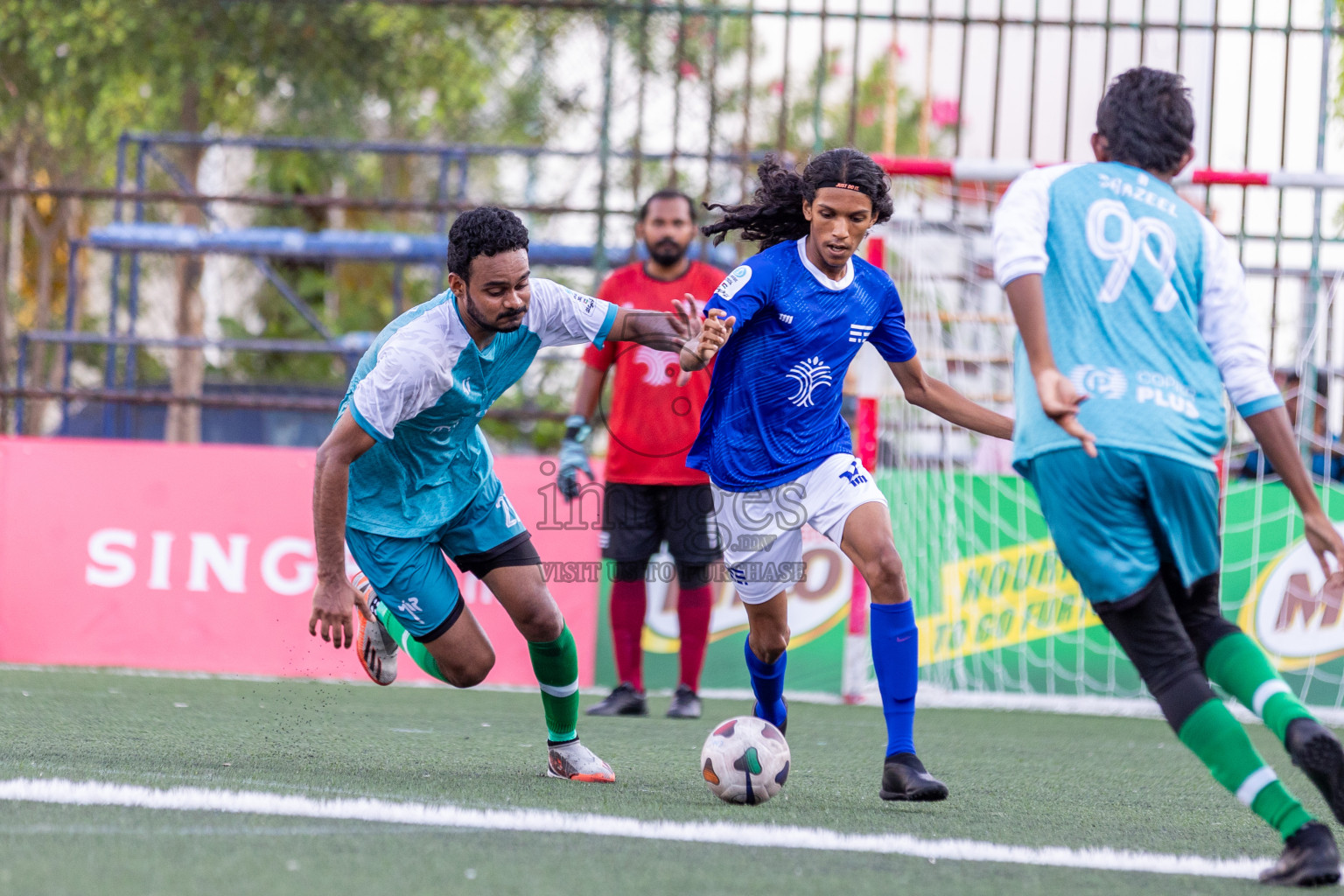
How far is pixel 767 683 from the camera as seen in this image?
4641mm

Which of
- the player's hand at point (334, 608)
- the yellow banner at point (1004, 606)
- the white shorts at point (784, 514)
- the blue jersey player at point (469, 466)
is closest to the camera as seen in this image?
the player's hand at point (334, 608)

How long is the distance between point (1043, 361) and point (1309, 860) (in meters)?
1.13

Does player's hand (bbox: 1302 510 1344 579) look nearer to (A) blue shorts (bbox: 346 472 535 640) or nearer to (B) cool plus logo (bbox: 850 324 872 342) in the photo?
(B) cool plus logo (bbox: 850 324 872 342)

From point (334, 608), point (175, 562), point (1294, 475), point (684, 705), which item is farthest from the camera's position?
point (175, 562)

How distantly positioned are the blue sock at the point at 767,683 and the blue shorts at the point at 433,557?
0.90 metres

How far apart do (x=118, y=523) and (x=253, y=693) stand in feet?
5.81

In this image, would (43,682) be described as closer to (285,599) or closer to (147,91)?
(285,599)

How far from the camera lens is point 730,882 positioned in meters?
2.66

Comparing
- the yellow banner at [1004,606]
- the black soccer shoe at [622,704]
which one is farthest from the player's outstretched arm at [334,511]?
the yellow banner at [1004,606]

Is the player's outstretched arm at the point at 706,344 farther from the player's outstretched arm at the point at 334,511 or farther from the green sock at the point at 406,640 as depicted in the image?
the green sock at the point at 406,640

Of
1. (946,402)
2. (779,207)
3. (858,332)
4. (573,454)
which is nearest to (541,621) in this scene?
(858,332)

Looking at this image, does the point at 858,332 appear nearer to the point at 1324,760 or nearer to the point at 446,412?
the point at 446,412

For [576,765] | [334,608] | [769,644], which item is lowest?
[576,765]

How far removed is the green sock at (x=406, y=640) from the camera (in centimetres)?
451
